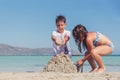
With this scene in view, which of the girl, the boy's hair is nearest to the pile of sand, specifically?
the girl

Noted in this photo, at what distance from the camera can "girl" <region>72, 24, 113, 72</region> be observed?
20.6 feet

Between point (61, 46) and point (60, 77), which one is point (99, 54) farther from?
point (60, 77)

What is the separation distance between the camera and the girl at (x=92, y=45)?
6.27m

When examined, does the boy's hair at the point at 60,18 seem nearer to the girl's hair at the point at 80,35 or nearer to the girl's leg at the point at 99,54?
the girl's hair at the point at 80,35

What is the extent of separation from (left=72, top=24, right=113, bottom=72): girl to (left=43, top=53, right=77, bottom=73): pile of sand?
262 mm

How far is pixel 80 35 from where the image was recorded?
20.8ft

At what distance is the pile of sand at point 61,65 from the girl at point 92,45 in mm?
262

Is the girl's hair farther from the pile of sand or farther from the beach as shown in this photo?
the beach

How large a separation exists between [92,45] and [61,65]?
0.63m

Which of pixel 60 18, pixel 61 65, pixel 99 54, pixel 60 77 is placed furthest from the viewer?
pixel 60 18

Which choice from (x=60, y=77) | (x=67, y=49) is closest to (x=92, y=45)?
(x=67, y=49)

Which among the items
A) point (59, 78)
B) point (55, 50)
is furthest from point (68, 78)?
point (55, 50)

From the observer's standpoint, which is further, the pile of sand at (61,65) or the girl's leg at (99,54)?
the girl's leg at (99,54)

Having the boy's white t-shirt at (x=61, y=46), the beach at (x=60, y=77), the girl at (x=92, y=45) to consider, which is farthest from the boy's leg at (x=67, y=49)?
the beach at (x=60, y=77)
